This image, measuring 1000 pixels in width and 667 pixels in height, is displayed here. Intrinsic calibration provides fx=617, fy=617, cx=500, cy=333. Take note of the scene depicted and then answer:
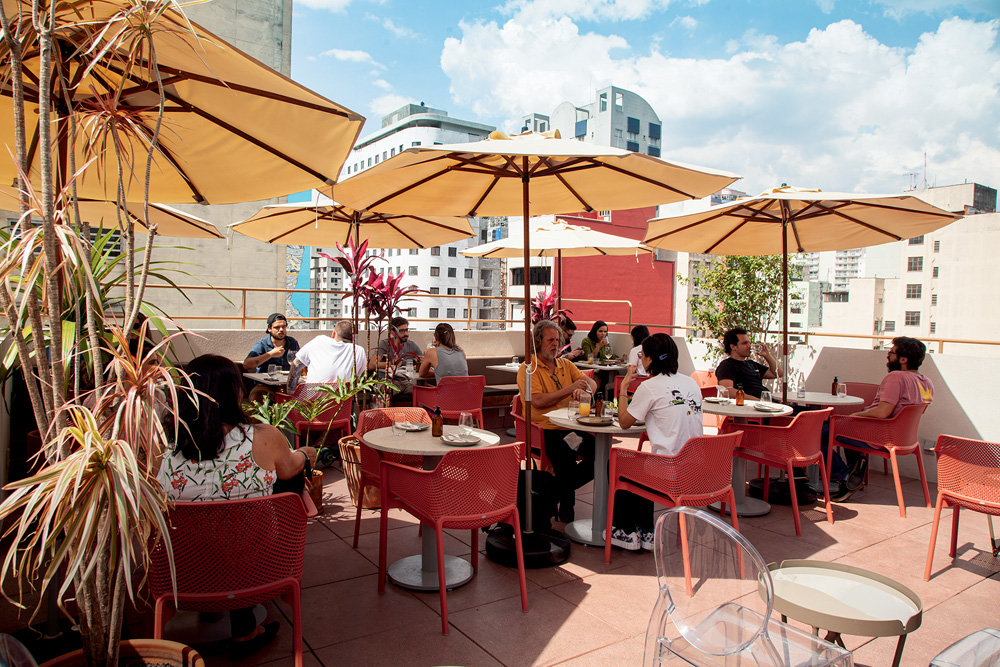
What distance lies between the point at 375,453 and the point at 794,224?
4524mm

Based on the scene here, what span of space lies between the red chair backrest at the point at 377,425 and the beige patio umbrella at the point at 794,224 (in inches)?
118

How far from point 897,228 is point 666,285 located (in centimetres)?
3145

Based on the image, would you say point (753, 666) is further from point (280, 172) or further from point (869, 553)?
point (280, 172)

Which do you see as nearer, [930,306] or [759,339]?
[759,339]

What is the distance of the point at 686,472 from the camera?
3508mm

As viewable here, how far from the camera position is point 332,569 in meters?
3.55

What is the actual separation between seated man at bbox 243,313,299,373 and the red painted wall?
2329 cm

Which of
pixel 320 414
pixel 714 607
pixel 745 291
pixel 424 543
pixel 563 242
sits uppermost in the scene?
pixel 563 242

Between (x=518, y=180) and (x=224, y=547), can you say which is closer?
(x=224, y=547)

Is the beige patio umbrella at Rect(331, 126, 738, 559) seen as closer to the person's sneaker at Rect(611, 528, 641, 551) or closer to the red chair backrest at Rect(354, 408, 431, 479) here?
the person's sneaker at Rect(611, 528, 641, 551)

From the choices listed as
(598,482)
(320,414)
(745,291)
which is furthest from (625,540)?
(745,291)

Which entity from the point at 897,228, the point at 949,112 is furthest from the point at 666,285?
the point at 897,228

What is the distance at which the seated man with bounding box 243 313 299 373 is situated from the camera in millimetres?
6328

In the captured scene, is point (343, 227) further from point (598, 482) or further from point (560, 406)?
point (598, 482)
